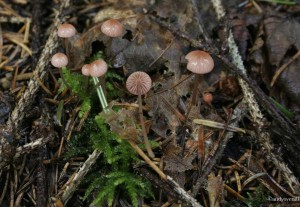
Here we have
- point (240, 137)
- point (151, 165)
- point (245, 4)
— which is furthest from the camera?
point (245, 4)

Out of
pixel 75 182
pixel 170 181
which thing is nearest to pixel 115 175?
pixel 75 182

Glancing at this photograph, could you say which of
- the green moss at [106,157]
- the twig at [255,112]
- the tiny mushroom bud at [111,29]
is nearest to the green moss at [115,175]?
the green moss at [106,157]

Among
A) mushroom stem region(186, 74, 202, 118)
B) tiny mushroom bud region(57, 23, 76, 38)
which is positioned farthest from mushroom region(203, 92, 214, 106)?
tiny mushroom bud region(57, 23, 76, 38)

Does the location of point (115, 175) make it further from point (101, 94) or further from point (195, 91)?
point (195, 91)

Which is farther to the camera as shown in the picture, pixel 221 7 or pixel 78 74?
pixel 221 7

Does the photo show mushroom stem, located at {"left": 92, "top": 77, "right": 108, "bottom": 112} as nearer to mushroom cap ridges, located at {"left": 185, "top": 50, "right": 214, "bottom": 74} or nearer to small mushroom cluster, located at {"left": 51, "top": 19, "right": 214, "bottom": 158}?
small mushroom cluster, located at {"left": 51, "top": 19, "right": 214, "bottom": 158}

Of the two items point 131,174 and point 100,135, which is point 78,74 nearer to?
point 100,135

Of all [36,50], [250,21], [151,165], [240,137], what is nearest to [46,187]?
[151,165]

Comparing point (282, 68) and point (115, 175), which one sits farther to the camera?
point (282, 68)
